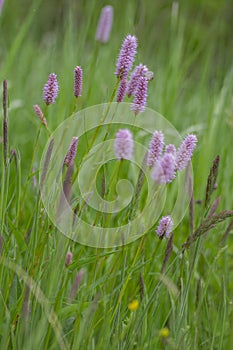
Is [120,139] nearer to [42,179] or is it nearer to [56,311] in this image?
[42,179]

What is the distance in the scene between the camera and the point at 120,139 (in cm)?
85

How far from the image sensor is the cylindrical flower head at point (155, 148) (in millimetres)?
954

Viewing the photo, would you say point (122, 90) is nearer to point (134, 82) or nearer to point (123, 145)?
point (134, 82)

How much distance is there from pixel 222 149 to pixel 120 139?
1.15 meters

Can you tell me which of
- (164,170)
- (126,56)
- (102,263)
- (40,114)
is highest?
(126,56)

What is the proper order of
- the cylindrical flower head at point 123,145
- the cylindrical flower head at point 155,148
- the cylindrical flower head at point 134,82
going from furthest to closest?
the cylindrical flower head at point 134,82 < the cylindrical flower head at point 155,148 < the cylindrical flower head at point 123,145

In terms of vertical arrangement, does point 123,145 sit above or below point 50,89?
below

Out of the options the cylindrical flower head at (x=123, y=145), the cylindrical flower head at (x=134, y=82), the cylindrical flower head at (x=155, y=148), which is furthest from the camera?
the cylindrical flower head at (x=134, y=82)

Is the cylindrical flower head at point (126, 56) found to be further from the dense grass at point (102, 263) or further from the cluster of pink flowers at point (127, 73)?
the dense grass at point (102, 263)

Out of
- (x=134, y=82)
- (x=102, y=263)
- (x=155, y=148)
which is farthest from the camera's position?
(x=102, y=263)

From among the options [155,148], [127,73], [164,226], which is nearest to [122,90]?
[127,73]

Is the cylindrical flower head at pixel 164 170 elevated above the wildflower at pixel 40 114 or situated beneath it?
situated beneath

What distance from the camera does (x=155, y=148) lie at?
960 millimetres

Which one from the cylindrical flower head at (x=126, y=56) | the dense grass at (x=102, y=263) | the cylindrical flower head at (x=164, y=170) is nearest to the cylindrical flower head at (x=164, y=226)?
the dense grass at (x=102, y=263)
